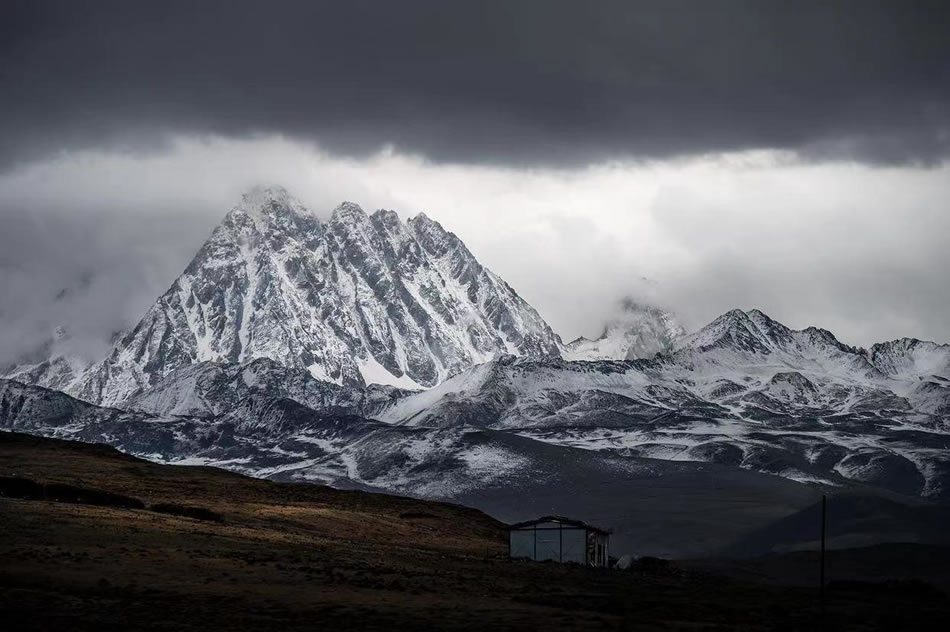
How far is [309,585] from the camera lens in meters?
94.4

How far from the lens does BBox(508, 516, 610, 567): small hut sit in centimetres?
14712

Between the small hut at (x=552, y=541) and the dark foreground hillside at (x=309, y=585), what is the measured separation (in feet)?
13.6

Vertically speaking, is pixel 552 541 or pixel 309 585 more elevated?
pixel 552 541

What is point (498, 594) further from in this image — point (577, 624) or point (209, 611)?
point (209, 611)

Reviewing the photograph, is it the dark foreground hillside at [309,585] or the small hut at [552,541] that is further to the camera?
the small hut at [552,541]

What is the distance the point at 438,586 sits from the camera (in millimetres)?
99812

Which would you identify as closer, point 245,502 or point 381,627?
point 381,627

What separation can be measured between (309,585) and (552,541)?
56683 mm

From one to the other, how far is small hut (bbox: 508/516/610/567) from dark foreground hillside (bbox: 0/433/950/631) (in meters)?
4.16

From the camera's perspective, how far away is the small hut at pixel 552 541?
14712 cm

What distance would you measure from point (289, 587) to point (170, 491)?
298ft

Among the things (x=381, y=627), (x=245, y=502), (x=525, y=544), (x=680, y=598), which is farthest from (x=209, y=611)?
(x=245, y=502)

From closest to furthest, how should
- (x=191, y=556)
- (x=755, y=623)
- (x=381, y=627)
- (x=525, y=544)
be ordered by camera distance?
1. (x=381, y=627)
2. (x=755, y=623)
3. (x=191, y=556)
4. (x=525, y=544)

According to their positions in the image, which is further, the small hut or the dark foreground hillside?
the small hut
